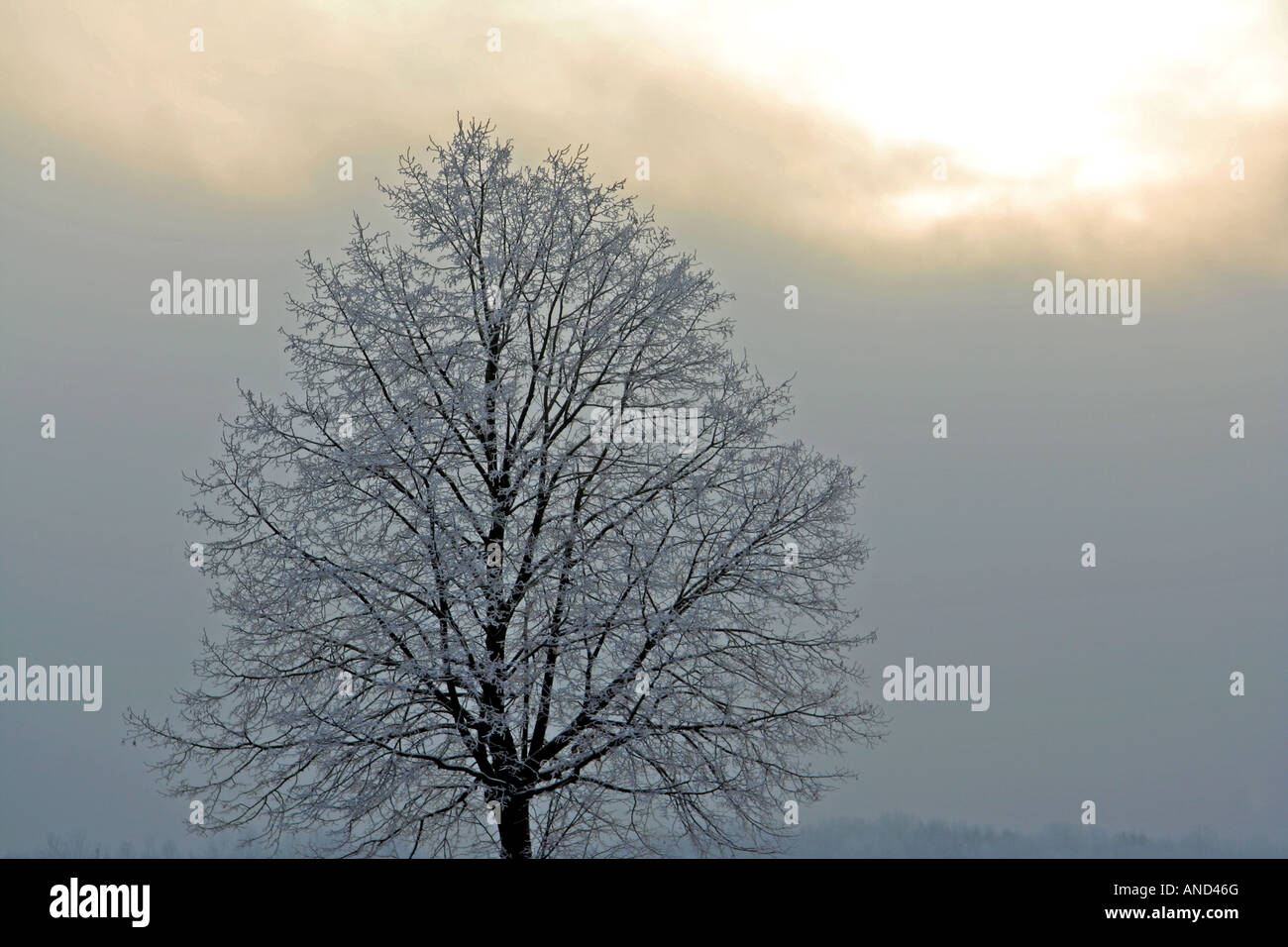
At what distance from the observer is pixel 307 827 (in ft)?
41.1

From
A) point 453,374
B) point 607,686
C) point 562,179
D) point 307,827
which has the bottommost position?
point 307,827

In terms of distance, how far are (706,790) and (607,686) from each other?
1883 mm

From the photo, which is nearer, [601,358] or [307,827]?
[307,827]

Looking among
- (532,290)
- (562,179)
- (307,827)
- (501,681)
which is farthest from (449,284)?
(307,827)

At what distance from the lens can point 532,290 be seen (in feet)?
45.8

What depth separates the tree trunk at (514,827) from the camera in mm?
12656

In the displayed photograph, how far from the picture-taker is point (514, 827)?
12.7 metres

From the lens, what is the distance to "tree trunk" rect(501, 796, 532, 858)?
1266 cm

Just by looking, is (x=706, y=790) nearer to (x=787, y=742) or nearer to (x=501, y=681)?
(x=787, y=742)

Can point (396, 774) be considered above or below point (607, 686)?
below
